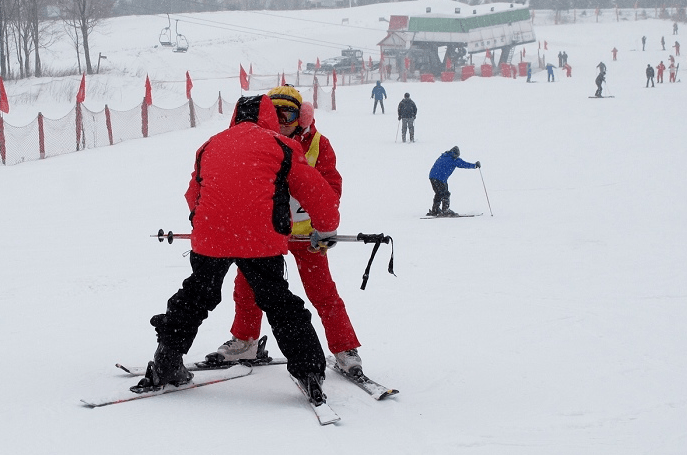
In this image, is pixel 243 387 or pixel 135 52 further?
pixel 135 52

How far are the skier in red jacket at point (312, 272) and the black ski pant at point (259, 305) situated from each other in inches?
19.9

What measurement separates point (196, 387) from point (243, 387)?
267mm

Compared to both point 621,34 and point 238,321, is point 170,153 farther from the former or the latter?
point 621,34

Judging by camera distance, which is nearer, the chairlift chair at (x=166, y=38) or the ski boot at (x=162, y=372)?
the ski boot at (x=162, y=372)

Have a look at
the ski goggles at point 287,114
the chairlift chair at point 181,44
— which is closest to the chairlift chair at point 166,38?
the chairlift chair at point 181,44

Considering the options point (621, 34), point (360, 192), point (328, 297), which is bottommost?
point (360, 192)

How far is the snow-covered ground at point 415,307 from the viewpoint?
3.76 metres

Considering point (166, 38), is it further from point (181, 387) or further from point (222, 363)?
point (181, 387)

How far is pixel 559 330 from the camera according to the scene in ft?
19.9

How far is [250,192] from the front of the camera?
3.79 m

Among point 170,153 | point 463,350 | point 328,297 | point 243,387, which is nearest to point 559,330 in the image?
point 463,350

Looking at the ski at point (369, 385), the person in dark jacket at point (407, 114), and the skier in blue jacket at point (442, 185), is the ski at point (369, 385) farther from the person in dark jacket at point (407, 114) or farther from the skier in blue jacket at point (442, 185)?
the person in dark jacket at point (407, 114)

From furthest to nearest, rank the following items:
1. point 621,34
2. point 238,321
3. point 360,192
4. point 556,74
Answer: point 621,34 → point 556,74 → point 360,192 → point 238,321

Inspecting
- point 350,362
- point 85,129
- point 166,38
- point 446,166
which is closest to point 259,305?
point 350,362
